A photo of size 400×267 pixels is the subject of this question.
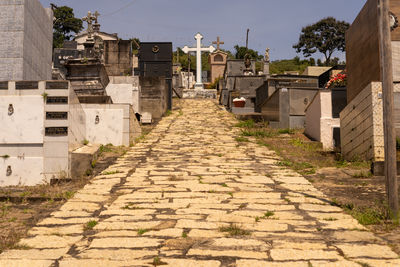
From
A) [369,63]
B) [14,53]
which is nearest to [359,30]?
[369,63]

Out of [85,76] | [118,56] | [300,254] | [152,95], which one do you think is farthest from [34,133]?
[118,56]

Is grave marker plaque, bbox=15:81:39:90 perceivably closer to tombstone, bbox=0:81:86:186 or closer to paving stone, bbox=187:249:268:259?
tombstone, bbox=0:81:86:186

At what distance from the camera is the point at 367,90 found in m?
7.52

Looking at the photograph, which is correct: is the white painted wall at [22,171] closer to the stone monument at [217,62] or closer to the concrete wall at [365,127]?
the concrete wall at [365,127]

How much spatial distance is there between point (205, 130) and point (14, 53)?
722cm

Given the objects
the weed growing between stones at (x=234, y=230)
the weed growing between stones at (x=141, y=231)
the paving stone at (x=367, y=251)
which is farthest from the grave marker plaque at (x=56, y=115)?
the paving stone at (x=367, y=251)

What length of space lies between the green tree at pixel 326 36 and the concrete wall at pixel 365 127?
5161 centimetres

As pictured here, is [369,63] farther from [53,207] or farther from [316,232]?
[53,207]

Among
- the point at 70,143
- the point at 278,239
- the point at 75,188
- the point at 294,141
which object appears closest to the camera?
the point at 278,239

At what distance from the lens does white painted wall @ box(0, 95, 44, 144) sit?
253 inches

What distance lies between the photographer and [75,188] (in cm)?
601

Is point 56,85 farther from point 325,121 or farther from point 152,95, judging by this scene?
point 152,95

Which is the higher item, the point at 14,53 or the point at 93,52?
the point at 93,52

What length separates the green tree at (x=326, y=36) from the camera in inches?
2228
